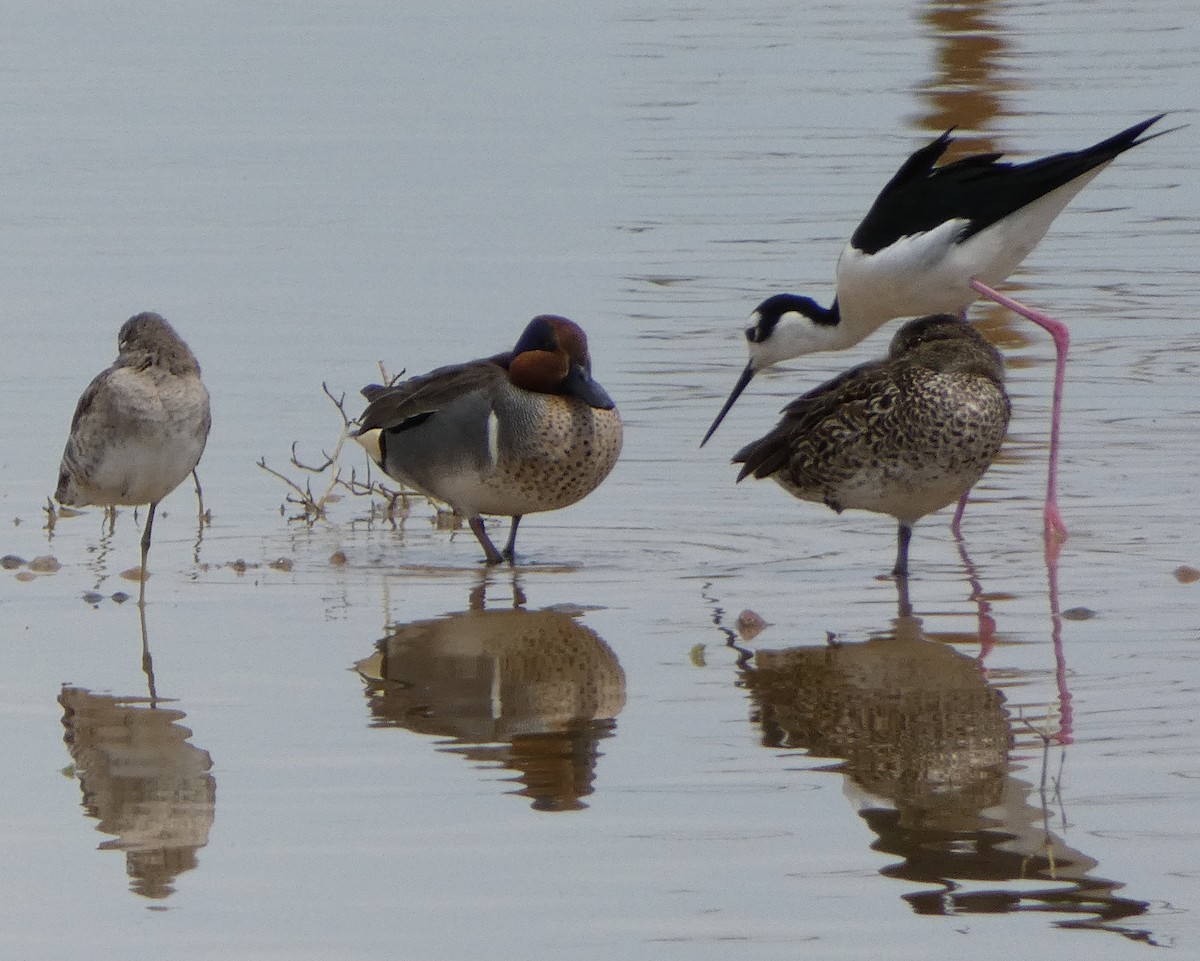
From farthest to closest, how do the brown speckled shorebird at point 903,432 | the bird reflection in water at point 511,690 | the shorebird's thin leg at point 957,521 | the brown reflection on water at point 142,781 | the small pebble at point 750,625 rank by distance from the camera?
1. the shorebird's thin leg at point 957,521
2. the brown speckled shorebird at point 903,432
3. the small pebble at point 750,625
4. the bird reflection in water at point 511,690
5. the brown reflection on water at point 142,781

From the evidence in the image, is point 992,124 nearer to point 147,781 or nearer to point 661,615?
point 661,615

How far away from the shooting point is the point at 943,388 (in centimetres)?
812

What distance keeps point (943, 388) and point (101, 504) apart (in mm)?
2855

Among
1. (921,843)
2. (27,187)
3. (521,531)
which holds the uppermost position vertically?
(27,187)

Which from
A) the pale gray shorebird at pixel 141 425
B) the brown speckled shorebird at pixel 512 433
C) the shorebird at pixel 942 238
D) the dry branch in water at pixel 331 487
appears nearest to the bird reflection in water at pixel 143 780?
the pale gray shorebird at pixel 141 425

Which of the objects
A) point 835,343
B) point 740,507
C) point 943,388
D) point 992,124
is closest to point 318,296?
point 835,343

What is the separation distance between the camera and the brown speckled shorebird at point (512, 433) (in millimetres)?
8641

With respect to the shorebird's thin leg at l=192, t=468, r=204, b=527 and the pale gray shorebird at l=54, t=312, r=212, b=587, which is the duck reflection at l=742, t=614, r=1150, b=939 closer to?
the pale gray shorebird at l=54, t=312, r=212, b=587

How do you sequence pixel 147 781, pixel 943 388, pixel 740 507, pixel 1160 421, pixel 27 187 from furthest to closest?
pixel 27 187, pixel 1160 421, pixel 740 507, pixel 943 388, pixel 147 781

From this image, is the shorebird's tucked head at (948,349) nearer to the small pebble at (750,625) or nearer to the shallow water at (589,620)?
the shallow water at (589,620)

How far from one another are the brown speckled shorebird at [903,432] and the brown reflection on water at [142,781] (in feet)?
8.64

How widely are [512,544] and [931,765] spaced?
3.08m

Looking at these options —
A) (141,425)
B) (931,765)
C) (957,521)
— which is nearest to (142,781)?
(931,765)

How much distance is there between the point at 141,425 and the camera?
806 cm
